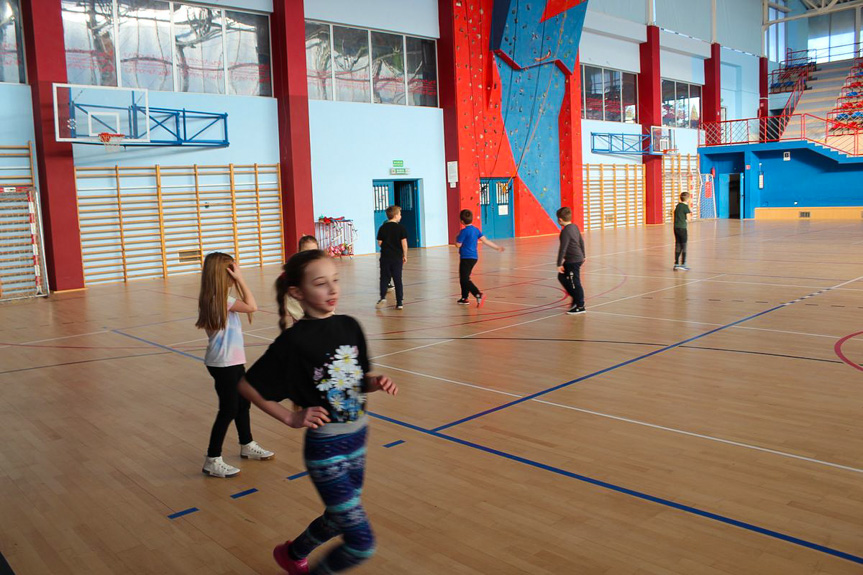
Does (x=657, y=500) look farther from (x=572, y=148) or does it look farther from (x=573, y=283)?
(x=572, y=148)

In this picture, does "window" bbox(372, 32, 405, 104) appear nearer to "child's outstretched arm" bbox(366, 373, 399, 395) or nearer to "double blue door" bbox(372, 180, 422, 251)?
"double blue door" bbox(372, 180, 422, 251)

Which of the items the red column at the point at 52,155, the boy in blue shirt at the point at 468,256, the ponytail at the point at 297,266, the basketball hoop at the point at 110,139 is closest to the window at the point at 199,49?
the basketball hoop at the point at 110,139

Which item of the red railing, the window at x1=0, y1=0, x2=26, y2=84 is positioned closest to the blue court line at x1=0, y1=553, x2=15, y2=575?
the window at x1=0, y1=0, x2=26, y2=84

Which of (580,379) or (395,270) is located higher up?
(395,270)

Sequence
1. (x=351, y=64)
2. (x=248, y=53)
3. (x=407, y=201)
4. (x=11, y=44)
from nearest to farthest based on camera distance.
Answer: (x=11, y=44)
(x=248, y=53)
(x=351, y=64)
(x=407, y=201)

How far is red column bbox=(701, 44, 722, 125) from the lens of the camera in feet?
103

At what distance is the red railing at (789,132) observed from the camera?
29.9 meters

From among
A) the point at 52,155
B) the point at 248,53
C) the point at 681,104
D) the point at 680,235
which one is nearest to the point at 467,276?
the point at 680,235

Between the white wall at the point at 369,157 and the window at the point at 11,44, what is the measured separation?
22.3ft

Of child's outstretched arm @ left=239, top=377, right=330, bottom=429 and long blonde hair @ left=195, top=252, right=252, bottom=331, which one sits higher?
long blonde hair @ left=195, top=252, right=252, bottom=331

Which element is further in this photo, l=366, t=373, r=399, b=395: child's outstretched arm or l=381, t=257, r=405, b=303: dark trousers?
l=381, t=257, r=405, b=303: dark trousers

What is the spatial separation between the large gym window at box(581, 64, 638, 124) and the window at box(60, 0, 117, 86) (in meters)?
17.2

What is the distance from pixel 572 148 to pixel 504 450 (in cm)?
2278

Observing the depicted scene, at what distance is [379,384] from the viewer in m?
2.51
